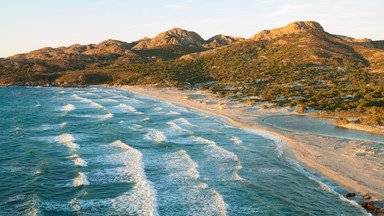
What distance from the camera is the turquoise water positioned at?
46.8ft

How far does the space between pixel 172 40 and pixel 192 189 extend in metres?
175

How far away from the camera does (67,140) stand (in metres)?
26.8

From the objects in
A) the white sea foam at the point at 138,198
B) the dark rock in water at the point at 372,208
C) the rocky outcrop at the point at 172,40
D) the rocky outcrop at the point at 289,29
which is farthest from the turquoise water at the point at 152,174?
the rocky outcrop at the point at 172,40

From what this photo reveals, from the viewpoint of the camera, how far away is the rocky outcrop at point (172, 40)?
183 metres

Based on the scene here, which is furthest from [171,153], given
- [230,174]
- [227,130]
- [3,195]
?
[3,195]

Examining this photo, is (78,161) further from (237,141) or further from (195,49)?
(195,49)

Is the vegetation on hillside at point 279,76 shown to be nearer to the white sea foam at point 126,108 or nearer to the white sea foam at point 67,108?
the white sea foam at point 126,108

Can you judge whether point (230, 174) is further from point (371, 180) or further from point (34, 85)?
point (34, 85)

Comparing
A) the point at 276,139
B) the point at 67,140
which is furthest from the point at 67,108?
the point at 276,139

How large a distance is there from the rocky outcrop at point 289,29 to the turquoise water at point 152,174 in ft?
364

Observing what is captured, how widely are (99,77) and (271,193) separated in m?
91.2

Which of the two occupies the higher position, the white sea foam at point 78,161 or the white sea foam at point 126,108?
the white sea foam at point 126,108

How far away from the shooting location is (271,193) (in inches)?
624

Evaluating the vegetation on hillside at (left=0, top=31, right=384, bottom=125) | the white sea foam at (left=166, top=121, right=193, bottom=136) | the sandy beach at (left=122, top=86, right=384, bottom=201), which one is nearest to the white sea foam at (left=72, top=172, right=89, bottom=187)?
the white sea foam at (left=166, top=121, right=193, bottom=136)
